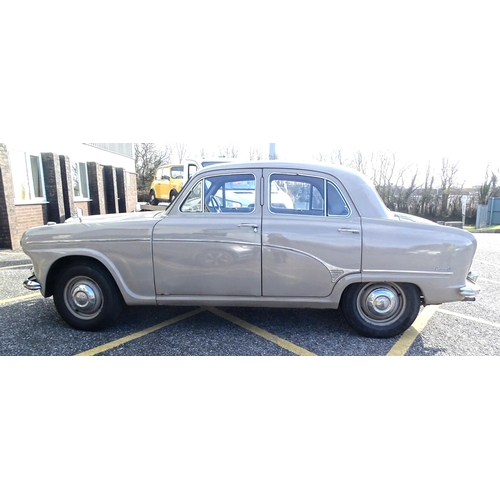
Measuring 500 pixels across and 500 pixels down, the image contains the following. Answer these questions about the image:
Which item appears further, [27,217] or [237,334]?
[27,217]

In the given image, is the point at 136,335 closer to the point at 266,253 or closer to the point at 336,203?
the point at 266,253

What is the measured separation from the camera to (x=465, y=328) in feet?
12.9

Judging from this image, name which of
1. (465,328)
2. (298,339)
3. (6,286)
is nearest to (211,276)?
(298,339)

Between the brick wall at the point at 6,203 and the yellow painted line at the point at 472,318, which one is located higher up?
the brick wall at the point at 6,203

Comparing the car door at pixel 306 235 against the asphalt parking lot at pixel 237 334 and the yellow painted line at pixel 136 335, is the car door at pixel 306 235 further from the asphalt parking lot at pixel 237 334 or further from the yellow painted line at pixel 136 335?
the yellow painted line at pixel 136 335

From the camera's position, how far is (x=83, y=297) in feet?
12.2

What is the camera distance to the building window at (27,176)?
859 centimetres

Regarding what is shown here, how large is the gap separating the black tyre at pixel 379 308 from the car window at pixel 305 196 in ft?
2.97

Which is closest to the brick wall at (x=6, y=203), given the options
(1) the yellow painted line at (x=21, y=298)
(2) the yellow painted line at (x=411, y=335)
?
(1) the yellow painted line at (x=21, y=298)

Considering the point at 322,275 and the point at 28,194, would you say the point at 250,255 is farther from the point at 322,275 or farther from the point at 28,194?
the point at 28,194

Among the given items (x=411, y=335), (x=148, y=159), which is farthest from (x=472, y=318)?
(x=148, y=159)

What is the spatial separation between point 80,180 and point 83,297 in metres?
10.2

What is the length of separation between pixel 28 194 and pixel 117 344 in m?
7.93

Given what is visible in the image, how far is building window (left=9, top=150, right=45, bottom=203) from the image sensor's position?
859 cm
